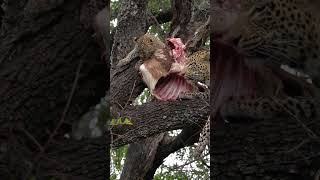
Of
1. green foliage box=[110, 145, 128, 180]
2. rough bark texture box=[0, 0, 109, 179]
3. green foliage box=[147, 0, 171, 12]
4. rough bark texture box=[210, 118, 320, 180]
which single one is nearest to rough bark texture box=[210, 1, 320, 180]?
rough bark texture box=[210, 118, 320, 180]

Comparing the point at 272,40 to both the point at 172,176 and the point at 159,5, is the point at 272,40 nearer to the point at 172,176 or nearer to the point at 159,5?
the point at 172,176

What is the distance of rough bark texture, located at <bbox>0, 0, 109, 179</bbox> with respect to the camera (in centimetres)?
93

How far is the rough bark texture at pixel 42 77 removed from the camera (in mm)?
929

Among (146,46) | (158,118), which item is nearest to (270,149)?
(158,118)

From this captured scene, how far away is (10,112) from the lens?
0.93 meters

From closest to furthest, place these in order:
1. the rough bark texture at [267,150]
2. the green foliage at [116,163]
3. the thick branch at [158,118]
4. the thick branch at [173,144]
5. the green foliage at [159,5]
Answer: the rough bark texture at [267,150] < the thick branch at [158,118] < the thick branch at [173,144] < the green foliage at [116,163] < the green foliage at [159,5]

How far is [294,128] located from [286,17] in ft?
0.63

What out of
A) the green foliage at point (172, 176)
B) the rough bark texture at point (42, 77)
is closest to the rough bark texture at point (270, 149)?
the rough bark texture at point (42, 77)

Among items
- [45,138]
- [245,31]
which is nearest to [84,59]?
[45,138]

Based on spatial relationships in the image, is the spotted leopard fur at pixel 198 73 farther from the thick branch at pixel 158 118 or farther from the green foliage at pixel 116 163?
the green foliage at pixel 116 163

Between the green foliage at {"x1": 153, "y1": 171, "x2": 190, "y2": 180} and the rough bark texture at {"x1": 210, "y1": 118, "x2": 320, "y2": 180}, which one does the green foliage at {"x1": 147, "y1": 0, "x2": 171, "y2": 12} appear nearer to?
the green foliage at {"x1": 153, "y1": 171, "x2": 190, "y2": 180}

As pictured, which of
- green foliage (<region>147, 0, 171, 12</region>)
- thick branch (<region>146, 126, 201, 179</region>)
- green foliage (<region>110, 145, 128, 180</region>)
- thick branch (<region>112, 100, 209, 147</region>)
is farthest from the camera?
green foliage (<region>147, 0, 171, 12</region>)

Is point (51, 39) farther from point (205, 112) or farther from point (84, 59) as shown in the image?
point (205, 112)

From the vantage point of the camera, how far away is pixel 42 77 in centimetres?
94
